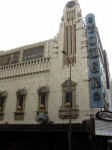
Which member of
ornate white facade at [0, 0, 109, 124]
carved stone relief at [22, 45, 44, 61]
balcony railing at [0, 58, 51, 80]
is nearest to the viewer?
ornate white facade at [0, 0, 109, 124]

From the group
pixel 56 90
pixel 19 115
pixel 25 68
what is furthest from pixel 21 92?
pixel 56 90

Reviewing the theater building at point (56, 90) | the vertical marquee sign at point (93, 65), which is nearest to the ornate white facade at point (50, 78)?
the theater building at point (56, 90)

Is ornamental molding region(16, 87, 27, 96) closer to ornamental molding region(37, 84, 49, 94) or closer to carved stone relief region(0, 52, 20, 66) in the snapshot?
ornamental molding region(37, 84, 49, 94)

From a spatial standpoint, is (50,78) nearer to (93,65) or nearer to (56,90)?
(56,90)

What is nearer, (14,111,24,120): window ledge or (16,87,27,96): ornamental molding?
(14,111,24,120): window ledge

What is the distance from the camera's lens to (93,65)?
24516 millimetres

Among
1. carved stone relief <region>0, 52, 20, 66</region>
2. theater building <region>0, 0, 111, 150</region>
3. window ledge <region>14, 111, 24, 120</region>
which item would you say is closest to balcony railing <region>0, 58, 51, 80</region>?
theater building <region>0, 0, 111, 150</region>

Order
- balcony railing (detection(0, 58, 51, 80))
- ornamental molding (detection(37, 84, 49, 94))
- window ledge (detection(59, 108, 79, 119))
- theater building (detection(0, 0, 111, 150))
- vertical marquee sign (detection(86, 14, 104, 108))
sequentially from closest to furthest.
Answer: theater building (detection(0, 0, 111, 150)), vertical marquee sign (detection(86, 14, 104, 108)), window ledge (detection(59, 108, 79, 119)), ornamental molding (detection(37, 84, 49, 94)), balcony railing (detection(0, 58, 51, 80))

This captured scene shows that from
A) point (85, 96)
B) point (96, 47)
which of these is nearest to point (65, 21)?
point (96, 47)

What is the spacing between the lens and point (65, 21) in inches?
1166

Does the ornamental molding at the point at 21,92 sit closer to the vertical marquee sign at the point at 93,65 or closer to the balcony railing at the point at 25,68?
the balcony railing at the point at 25,68

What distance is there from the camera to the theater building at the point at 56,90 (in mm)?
21953

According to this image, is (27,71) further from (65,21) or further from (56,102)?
(65,21)

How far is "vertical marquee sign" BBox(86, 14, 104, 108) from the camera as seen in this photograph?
22422 millimetres
